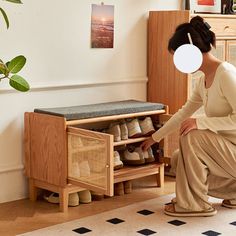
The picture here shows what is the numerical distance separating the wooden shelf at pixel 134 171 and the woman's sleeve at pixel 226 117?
2.14 feet

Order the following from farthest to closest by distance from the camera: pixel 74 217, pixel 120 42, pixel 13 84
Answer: pixel 120 42
pixel 74 217
pixel 13 84

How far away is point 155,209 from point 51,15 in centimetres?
136

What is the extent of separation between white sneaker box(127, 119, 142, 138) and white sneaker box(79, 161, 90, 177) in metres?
0.48

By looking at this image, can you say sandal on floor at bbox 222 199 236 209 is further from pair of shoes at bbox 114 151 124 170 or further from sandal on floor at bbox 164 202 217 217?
pair of shoes at bbox 114 151 124 170

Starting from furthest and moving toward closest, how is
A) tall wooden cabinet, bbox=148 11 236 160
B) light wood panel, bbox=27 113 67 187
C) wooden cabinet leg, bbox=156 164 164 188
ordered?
tall wooden cabinet, bbox=148 11 236 160 → wooden cabinet leg, bbox=156 164 164 188 → light wood panel, bbox=27 113 67 187

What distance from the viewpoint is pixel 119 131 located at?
11.9 feet

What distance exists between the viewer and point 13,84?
3.04m

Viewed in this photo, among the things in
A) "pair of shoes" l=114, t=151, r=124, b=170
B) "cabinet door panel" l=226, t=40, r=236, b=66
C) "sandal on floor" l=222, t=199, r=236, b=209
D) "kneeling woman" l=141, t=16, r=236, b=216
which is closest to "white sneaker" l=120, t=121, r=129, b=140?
"pair of shoes" l=114, t=151, r=124, b=170

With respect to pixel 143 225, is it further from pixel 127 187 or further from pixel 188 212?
pixel 127 187

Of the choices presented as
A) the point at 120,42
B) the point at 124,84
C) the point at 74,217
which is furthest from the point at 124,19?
the point at 74,217

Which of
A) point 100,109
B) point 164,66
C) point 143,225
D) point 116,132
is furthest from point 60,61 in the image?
point 143,225

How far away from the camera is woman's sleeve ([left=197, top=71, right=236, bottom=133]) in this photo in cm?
307

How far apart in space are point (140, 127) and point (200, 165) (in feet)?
2.19

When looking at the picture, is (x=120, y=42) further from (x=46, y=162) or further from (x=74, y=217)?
(x=74, y=217)
